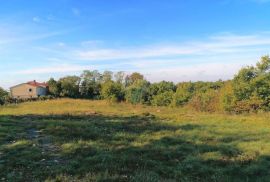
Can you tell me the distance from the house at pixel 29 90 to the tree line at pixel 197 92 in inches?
382

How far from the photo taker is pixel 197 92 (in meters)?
44.3

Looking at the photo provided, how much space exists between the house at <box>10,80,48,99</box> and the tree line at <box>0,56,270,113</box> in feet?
31.8

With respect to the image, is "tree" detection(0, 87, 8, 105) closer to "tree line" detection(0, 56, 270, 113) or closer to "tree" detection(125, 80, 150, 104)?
"tree line" detection(0, 56, 270, 113)

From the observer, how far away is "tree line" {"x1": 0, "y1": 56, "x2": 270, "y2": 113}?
33.2 metres

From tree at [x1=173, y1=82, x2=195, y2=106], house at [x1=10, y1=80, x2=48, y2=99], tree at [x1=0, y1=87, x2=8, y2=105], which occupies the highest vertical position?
house at [x1=10, y1=80, x2=48, y2=99]

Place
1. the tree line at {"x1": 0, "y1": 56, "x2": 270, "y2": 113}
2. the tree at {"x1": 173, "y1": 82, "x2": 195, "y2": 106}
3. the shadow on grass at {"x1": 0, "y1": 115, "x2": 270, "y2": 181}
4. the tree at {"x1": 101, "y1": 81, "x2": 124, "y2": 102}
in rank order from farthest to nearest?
the tree at {"x1": 101, "y1": 81, "x2": 124, "y2": 102} → the tree at {"x1": 173, "y1": 82, "x2": 195, "y2": 106} → the tree line at {"x1": 0, "y1": 56, "x2": 270, "y2": 113} → the shadow on grass at {"x1": 0, "y1": 115, "x2": 270, "y2": 181}

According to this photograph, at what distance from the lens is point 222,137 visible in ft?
44.9

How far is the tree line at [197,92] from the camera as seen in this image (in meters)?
33.2

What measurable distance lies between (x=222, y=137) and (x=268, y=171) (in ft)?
18.0

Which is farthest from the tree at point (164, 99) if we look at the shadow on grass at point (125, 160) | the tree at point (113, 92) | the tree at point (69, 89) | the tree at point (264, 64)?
the shadow on grass at point (125, 160)

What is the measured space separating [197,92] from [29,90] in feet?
173

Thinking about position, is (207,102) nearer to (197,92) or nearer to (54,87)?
(197,92)

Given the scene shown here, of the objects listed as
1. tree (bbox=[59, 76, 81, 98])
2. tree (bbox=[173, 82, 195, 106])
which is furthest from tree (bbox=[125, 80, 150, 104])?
tree (bbox=[59, 76, 81, 98])

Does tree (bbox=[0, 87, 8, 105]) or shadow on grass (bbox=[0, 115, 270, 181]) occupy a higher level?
tree (bbox=[0, 87, 8, 105])
